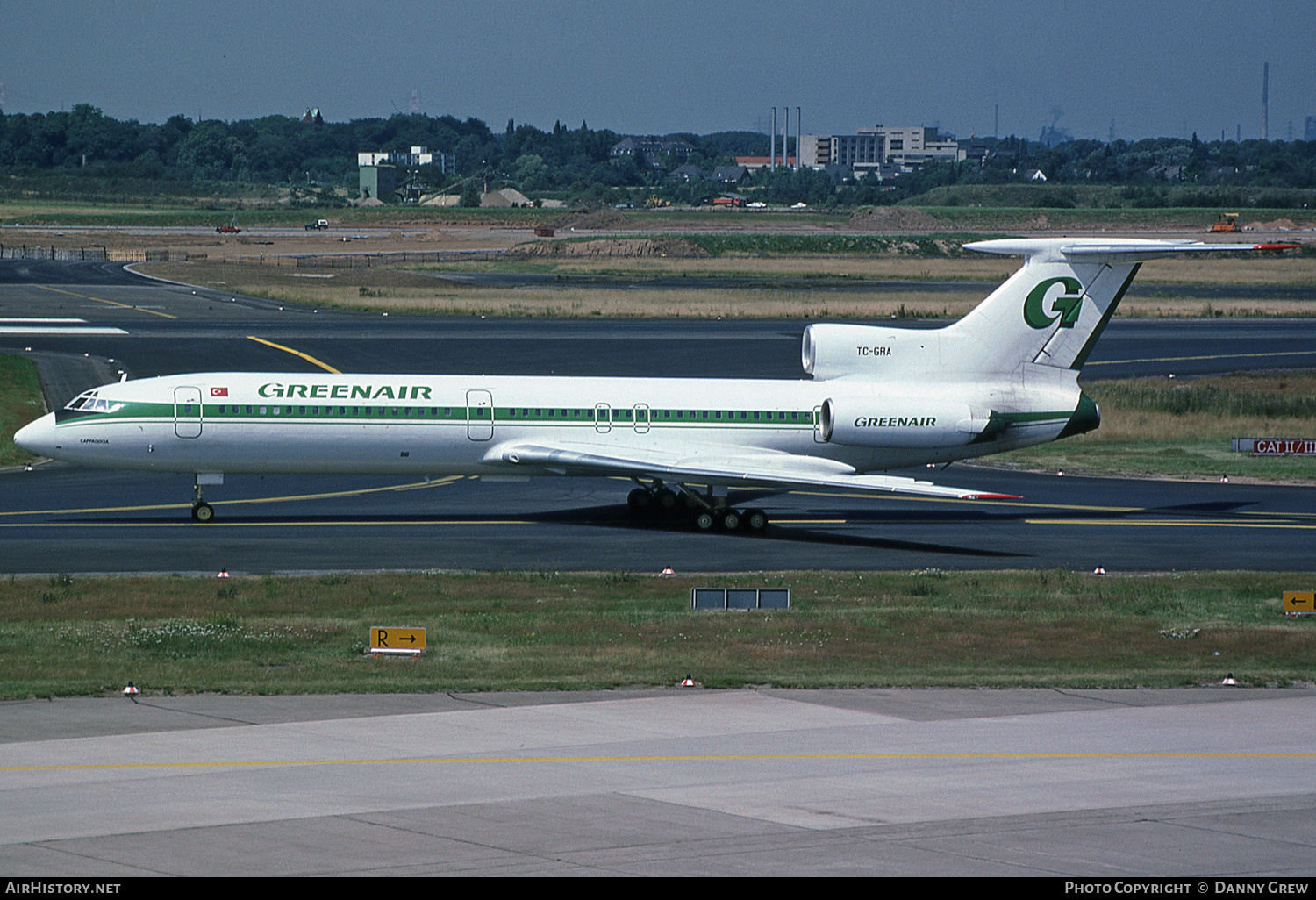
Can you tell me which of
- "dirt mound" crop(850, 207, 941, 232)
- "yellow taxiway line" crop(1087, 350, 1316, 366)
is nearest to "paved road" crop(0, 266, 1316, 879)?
"yellow taxiway line" crop(1087, 350, 1316, 366)

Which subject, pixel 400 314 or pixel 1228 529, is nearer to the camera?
pixel 1228 529

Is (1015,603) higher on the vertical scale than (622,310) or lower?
lower

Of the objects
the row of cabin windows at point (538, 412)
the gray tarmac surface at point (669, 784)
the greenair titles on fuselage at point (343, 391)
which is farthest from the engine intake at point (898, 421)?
the gray tarmac surface at point (669, 784)

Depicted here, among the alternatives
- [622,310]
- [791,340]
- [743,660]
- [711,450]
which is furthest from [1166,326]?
[743,660]

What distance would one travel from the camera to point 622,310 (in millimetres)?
84125

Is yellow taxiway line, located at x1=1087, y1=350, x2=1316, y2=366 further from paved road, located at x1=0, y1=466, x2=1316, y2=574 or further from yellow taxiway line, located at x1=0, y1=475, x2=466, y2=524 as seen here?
yellow taxiway line, located at x1=0, y1=475, x2=466, y2=524

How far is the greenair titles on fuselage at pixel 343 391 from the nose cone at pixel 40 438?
5162mm

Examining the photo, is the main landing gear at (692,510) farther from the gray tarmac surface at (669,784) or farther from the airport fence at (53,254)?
the airport fence at (53,254)

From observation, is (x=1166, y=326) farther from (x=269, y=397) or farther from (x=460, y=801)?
(x=460, y=801)

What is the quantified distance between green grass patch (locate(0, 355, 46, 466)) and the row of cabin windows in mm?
9948

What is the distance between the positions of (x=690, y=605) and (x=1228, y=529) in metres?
16.9

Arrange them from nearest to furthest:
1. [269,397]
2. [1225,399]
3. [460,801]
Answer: [460,801]
[269,397]
[1225,399]

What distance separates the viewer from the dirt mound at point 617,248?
14125cm

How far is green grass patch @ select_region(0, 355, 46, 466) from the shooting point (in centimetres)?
4441
